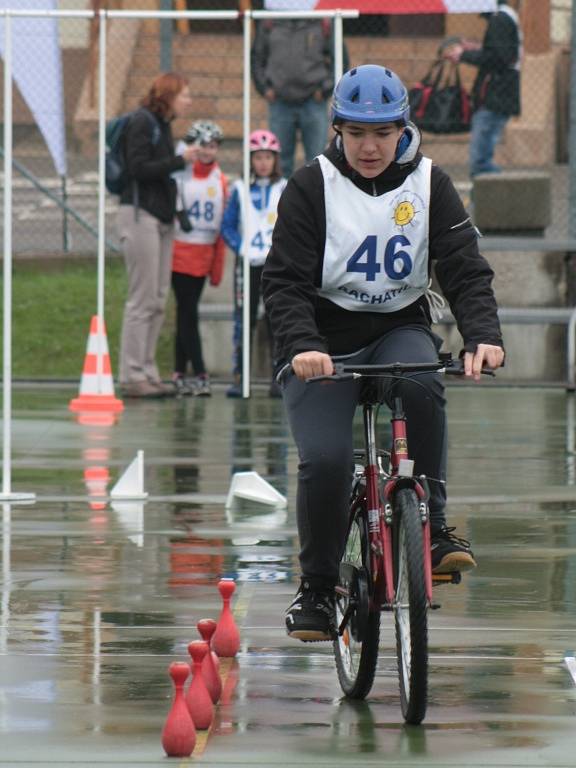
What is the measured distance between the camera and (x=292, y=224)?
635 cm

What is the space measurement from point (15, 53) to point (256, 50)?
2.06 meters

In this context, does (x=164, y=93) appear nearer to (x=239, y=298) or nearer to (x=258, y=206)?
(x=258, y=206)

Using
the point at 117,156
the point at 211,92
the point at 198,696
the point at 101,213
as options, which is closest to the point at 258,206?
the point at 117,156

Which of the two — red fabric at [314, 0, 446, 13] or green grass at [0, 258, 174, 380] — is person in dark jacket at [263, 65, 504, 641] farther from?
green grass at [0, 258, 174, 380]

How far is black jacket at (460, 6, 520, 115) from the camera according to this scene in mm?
18953

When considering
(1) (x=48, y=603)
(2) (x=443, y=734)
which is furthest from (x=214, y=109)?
(2) (x=443, y=734)

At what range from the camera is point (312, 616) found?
648 cm

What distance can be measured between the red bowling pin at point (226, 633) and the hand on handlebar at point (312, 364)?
1151 mm

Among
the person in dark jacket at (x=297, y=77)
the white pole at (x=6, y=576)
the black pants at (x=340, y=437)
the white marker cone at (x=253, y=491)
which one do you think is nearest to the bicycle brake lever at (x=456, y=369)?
the black pants at (x=340, y=437)

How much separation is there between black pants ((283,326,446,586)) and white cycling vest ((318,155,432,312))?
0.19 m

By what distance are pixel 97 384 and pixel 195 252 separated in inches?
55.4

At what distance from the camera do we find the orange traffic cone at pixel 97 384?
15406 millimetres

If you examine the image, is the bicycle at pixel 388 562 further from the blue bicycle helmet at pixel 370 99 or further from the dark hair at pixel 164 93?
the dark hair at pixel 164 93

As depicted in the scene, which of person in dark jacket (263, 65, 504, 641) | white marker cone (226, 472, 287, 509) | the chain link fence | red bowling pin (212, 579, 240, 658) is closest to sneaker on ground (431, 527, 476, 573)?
person in dark jacket (263, 65, 504, 641)
